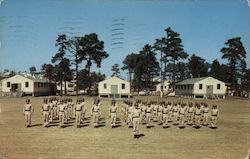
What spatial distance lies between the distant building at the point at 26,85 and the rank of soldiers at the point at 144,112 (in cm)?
46

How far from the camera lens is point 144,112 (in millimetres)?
13219

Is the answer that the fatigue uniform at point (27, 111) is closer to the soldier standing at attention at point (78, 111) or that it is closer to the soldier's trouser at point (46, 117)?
the soldier's trouser at point (46, 117)

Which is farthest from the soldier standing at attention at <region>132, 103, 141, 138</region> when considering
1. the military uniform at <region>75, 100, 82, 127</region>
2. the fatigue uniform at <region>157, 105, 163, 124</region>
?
the fatigue uniform at <region>157, 105, 163, 124</region>

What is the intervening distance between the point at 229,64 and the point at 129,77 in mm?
2948

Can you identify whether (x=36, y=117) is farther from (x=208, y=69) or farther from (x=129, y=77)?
(x=208, y=69)

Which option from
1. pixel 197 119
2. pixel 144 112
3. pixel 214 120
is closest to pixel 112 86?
pixel 144 112

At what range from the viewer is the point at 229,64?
1023 centimetres

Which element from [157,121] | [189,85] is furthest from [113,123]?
[189,85]

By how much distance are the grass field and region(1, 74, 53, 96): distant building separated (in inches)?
11.5

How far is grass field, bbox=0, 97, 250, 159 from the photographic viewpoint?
28.5ft

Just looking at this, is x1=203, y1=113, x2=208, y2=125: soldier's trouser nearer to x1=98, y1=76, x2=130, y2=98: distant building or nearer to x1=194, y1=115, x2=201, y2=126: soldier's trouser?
x1=194, y1=115, x2=201, y2=126: soldier's trouser

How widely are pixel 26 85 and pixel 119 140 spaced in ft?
14.3

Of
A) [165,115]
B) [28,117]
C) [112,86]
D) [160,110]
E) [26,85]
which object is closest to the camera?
[112,86]

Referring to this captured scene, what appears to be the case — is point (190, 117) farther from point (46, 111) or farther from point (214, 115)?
point (46, 111)
